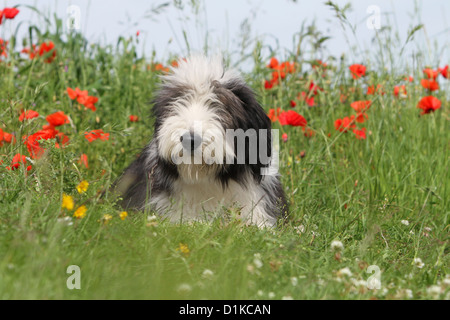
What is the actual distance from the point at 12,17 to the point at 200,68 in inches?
98.0

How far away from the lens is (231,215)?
3.22m

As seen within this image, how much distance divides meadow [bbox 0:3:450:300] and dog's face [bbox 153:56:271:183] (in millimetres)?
318

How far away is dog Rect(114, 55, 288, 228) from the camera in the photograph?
10.8ft

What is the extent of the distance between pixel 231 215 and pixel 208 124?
0.54 metres

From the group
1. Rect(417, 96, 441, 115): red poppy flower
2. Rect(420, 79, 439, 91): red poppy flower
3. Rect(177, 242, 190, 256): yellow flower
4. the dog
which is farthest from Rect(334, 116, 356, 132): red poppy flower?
Rect(177, 242, 190, 256): yellow flower

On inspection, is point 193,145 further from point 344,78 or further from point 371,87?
point 344,78

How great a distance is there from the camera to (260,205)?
3807 mm

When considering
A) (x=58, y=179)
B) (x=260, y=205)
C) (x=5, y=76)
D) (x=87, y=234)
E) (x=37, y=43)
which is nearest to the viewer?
(x=87, y=234)

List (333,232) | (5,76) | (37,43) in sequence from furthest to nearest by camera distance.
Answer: (37,43)
(5,76)
(333,232)

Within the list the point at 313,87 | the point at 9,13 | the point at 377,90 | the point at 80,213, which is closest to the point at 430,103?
the point at 377,90

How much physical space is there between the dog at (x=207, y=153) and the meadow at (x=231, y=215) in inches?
9.3

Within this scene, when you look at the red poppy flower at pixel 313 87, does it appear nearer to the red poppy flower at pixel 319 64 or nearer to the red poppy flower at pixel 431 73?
the red poppy flower at pixel 319 64

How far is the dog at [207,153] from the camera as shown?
329cm

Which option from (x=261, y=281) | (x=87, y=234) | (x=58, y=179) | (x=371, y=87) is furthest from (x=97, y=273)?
(x=371, y=87)
